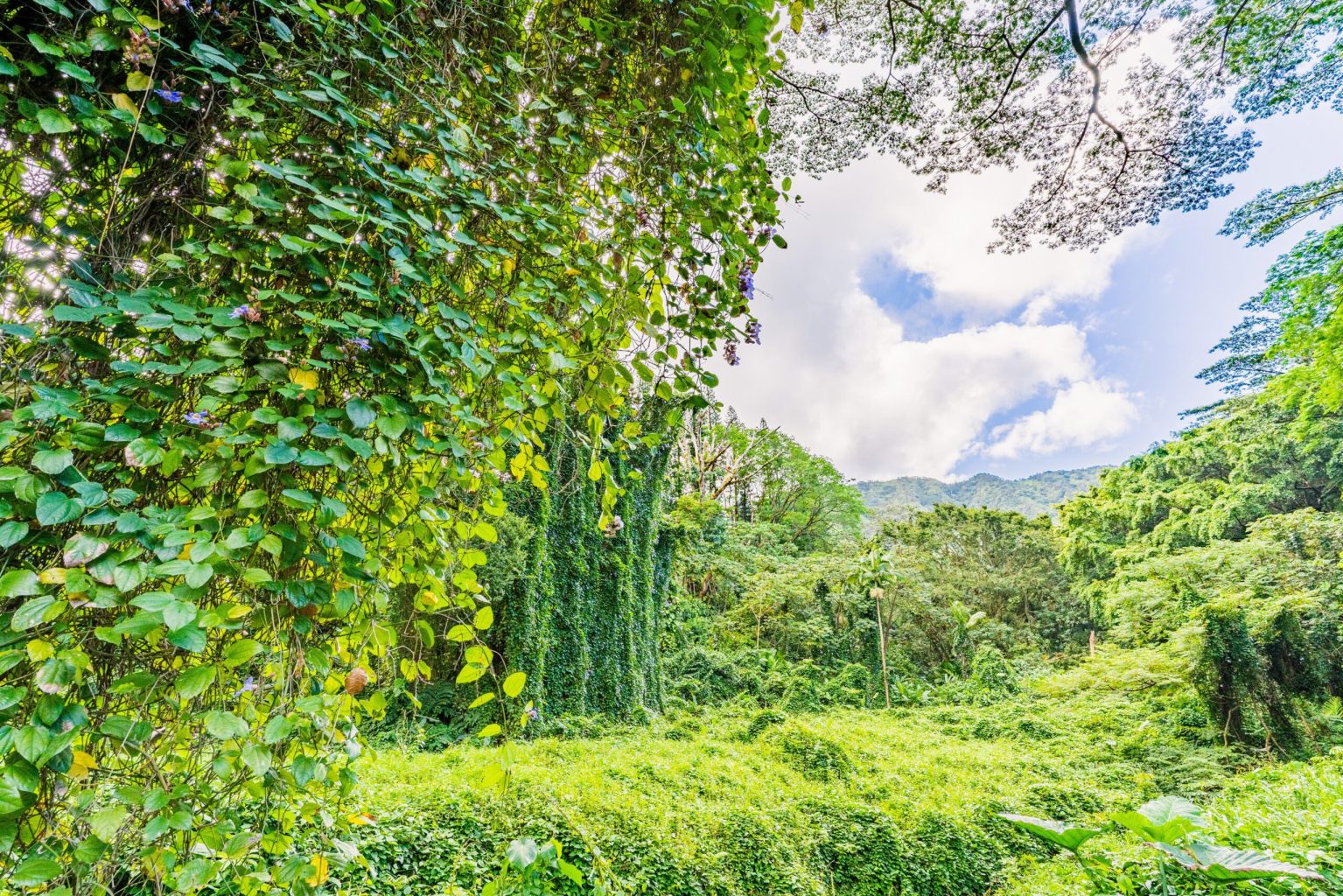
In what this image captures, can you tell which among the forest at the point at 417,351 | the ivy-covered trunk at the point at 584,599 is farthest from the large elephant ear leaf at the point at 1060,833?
the ivy-covered trunk at the point at 584,599

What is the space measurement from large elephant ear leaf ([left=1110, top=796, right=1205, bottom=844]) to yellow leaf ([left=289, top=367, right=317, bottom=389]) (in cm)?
248

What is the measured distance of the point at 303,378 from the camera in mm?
696

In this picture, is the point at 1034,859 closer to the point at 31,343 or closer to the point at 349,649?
the point at 349,649

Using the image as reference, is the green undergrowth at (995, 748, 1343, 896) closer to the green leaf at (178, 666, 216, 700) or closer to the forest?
the forest

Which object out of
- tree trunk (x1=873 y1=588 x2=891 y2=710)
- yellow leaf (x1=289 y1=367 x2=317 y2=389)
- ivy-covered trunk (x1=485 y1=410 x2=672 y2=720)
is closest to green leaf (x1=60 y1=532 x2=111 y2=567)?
yellow leaf (x1=289 y1=367 x2=317 y2=389)

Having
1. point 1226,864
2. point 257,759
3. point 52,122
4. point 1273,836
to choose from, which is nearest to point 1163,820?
point 1226,864

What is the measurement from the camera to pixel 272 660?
0.71 metres

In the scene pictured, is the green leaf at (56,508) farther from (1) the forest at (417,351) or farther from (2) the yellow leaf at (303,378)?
(2) the yellow leaf at (303,378)

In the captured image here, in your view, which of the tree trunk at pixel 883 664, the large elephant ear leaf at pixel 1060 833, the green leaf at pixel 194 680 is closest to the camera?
the green leaf at pixel 194 680

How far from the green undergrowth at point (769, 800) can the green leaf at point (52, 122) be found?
3.27 ft

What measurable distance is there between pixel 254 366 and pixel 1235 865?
283 centimetres

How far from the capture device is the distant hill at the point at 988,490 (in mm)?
60938

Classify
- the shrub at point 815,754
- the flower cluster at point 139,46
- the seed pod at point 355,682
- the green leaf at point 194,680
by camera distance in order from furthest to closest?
the shrub at point 815,754, the seed pod at point 355,682, the flower cluster at point 139,46, the green leaf at point 194,680

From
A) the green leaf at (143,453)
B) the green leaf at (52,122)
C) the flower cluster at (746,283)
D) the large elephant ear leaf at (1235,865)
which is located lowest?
the large elephant ear leaf at (1235,865)
